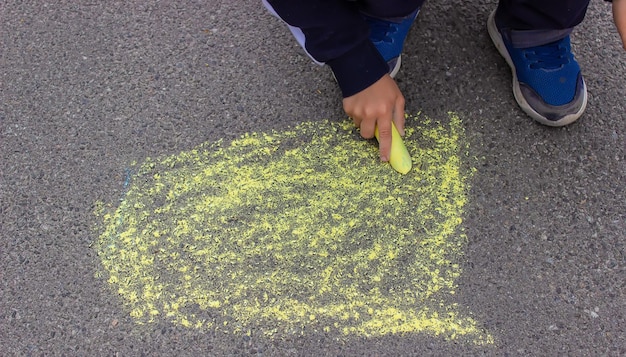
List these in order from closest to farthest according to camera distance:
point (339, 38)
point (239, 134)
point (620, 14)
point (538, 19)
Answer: point (620, 14) → point (339, 38) → point (538, 19) → point (239, 134)

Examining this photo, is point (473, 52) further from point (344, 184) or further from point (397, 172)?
point (344, 184)

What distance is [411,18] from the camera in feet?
5.35

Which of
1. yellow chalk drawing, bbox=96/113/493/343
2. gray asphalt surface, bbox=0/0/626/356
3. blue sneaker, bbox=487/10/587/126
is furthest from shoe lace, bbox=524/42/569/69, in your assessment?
yellow chalk drawing, bbox=96/113/493/343

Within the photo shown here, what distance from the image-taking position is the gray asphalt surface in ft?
4.44

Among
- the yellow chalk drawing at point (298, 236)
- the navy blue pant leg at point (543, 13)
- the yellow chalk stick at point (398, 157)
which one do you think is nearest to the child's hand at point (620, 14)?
the navy blue pant leg at point (543, 13)

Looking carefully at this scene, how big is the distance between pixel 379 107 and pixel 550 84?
50 centimetres

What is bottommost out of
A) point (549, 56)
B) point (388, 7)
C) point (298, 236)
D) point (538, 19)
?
point (298, 236)

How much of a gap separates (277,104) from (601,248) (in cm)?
96

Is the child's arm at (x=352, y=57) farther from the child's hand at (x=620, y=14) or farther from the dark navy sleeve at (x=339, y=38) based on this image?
the child's hand at (x=620, y=14)

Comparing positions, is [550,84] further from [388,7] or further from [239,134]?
[239,134]

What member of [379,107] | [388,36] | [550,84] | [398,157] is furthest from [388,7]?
[550,84]

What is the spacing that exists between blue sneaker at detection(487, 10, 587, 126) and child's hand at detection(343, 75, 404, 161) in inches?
14.7

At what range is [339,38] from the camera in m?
1.38

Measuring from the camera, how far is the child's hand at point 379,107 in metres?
1.47
